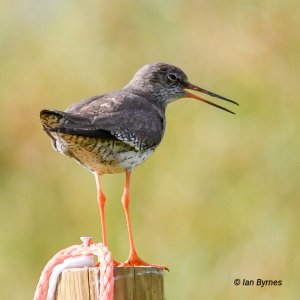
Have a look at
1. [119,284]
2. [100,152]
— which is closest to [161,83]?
[100,152]

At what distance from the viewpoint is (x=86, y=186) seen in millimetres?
9680

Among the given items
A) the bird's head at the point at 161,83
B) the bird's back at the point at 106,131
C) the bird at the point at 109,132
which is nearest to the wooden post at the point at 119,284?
the bird at the point at 109,132

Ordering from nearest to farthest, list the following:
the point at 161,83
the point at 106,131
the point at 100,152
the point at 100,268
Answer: the point at 100,268
the point at 106,131
the point at 100,152
the point at 161,83

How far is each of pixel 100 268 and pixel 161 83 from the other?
362cm

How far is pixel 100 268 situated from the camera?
4578 millimetres

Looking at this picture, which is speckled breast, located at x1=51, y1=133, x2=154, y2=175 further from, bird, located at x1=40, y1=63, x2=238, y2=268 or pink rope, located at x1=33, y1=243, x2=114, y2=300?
pink rope, located at x1=33, y1=243, x2=114, y2=300

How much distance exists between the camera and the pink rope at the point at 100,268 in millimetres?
4500

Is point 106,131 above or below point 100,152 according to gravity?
above

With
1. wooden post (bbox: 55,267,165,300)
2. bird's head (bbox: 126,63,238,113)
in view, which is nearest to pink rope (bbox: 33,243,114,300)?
wooden post (bbox: 55,267,165,300)

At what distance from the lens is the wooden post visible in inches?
180

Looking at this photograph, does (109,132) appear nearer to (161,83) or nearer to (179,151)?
(161,83)

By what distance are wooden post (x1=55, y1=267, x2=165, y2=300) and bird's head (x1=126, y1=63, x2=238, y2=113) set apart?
3.38 metres

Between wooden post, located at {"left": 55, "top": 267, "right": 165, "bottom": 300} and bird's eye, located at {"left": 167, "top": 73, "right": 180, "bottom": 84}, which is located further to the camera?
bird's eye, located at {"left": 167, "top": 73, "right": 180, "bottom": 84}

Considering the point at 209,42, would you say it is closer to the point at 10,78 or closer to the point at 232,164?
the point at 232,164
